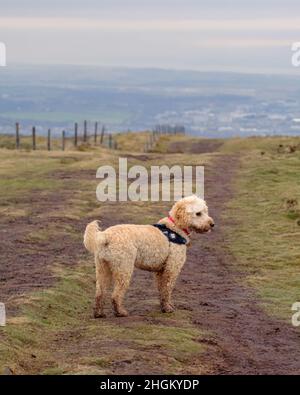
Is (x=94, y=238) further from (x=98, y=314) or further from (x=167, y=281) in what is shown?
(x=167, y=281)

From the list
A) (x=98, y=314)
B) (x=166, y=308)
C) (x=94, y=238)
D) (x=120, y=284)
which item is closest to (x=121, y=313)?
(x=98, y=314)

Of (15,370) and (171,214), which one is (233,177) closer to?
(171,214)

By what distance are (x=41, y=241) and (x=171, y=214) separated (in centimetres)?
799

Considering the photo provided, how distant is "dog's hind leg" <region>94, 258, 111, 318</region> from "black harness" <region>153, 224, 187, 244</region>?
1.34 meters

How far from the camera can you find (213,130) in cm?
18762

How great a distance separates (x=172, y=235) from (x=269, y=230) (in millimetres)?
11678

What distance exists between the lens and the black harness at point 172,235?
599 inches

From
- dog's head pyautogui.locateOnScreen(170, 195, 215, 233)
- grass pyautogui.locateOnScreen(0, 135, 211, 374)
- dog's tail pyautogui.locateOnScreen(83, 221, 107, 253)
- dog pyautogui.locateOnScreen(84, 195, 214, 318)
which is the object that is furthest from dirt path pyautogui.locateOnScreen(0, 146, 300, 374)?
dog's head pyautogui.locateOnScreen(170, 195, 215, 233)

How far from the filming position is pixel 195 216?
15156 mm

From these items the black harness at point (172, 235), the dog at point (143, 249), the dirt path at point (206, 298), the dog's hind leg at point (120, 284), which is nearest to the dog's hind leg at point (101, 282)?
the dog at point (143, 249)

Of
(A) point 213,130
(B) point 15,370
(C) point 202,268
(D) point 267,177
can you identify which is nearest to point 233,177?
(D) point 267,177

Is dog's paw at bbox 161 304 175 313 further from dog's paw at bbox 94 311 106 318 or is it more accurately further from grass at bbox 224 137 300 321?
grass at bbox 224 137 300 321

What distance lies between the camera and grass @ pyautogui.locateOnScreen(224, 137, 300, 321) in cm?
1884

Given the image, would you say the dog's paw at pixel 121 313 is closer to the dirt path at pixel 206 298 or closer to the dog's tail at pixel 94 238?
the dirt path at pixel 206 298
